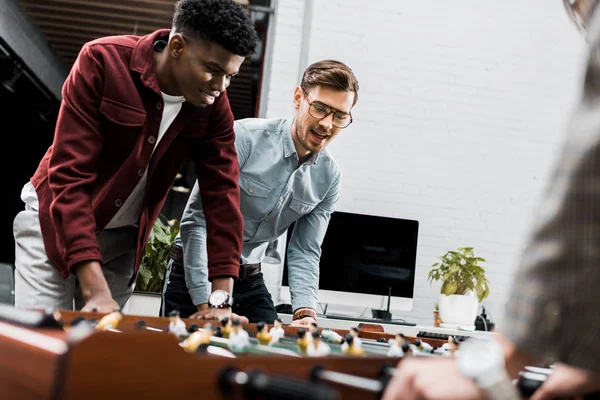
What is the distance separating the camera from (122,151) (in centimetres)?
194

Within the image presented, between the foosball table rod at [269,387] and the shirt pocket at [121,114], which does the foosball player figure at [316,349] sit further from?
the shirt pocket at [121,114]

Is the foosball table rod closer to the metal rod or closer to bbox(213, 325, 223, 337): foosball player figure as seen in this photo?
the metal rod

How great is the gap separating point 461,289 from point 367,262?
0.62 meters

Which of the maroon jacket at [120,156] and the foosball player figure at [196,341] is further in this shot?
the maroon jacket at [120,156]

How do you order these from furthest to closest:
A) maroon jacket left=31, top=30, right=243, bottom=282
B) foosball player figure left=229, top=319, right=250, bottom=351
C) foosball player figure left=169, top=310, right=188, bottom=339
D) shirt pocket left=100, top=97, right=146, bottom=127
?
shirt pocket left=100, top=97, right=146, bottom=127
maroon jacket left=31, top=30, right=243, bottom=282
foosball player figure left=169, top=310, right=188, bottom=339
foosball player figure left=229, top=319, right=250, bottom=351

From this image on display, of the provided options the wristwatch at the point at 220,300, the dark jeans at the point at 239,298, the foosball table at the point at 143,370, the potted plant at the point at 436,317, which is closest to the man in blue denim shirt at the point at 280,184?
the dark jeans at the point at 239,298

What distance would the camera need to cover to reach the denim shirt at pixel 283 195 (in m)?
2.67

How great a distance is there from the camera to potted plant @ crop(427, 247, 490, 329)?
430 centimetres

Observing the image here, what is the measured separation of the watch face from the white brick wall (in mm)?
2942

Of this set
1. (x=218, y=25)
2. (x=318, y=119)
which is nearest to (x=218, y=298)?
(x=218, y=25)

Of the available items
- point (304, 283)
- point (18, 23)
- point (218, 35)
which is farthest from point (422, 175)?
point (18, 23)

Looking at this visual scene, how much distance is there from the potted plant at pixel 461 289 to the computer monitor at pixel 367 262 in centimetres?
23

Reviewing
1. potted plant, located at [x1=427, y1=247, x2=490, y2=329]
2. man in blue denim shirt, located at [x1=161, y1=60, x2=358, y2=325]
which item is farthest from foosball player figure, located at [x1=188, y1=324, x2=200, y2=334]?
potted plant, located at [x1=427, y1=247, x2=490, y2=329]

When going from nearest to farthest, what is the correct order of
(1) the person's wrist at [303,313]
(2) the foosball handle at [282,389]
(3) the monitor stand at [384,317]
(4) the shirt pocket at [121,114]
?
(2) the foosball handle at [282,389] < (4) the shirt pocket at [121,114] < (1) the person's wrist at [303,313] < (3) the monitor stand at [384,317]
